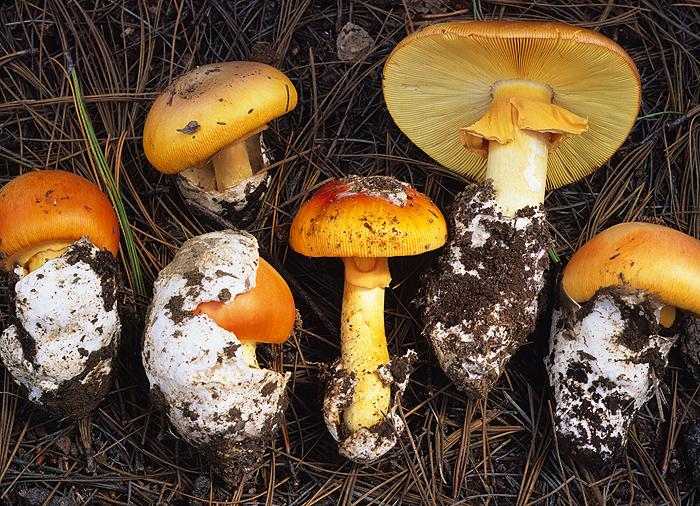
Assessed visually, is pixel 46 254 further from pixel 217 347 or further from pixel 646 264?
pixel 646 264

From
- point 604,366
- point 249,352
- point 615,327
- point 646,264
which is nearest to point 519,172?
point 646,264

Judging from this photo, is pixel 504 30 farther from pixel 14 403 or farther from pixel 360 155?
pixel 14 403

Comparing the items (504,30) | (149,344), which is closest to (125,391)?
(149,344)

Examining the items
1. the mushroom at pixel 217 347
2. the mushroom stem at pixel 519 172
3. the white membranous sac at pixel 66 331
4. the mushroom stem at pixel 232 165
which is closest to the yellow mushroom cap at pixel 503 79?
the mushroom stem at pixel 519 172

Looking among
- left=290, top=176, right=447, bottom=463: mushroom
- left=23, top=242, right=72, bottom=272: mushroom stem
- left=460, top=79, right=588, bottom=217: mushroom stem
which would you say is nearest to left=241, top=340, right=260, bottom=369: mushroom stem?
left=290, top=176, right=447, bottom=463: mushroom

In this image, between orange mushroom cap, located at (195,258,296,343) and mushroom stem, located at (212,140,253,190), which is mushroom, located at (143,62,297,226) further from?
orange mushroom cap, located at (195,258,296,343)

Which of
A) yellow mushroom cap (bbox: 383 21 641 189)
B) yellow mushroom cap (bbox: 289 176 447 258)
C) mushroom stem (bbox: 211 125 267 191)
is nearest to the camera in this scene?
yellow mushroom cap (bbox: 383 21 641 189)

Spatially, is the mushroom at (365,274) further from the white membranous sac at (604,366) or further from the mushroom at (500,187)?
the white membranous sac at (604,366)
